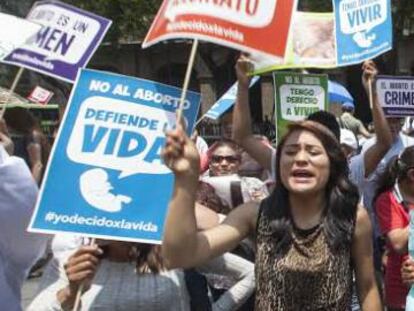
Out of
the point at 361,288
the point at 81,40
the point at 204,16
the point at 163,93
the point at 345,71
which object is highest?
the point at 345,71

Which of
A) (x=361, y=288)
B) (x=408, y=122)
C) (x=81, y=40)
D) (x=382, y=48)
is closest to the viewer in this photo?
(x=361, y=288)

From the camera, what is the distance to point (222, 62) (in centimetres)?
2955

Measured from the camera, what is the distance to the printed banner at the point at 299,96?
19.0ft

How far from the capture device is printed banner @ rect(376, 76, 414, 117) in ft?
22.0

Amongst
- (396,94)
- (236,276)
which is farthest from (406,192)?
(396,94)

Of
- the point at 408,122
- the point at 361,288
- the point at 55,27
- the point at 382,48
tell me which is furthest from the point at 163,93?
the point at 408,122

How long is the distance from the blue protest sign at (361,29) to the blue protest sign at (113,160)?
277cm

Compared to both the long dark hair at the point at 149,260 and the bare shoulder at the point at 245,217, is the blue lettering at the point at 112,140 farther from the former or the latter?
the bare shoulder at the point at 245,217

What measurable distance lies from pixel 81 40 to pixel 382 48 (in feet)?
6.27

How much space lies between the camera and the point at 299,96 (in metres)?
5.83

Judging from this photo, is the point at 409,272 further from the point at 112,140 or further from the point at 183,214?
the point at 112,140

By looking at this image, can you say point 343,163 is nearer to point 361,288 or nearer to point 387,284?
point 361,288

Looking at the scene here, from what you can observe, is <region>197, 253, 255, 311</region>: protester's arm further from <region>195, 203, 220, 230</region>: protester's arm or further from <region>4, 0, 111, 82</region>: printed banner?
<region>4, 0, 111, 82</region>: printed banner

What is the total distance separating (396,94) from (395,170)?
2.23 meters
